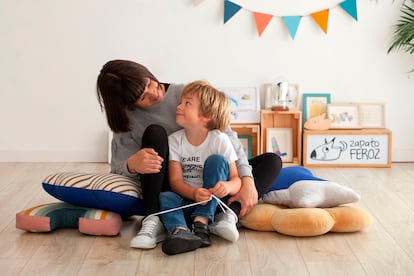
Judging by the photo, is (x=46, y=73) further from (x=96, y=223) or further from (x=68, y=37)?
(x=96, y=223)

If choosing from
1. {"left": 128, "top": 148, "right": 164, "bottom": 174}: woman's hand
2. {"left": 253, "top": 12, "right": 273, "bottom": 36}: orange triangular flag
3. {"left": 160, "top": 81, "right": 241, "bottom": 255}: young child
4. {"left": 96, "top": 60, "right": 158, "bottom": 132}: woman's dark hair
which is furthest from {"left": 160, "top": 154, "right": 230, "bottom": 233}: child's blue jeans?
{"left": 253, "top": 12, "right": 273, "bottom": 36}: orange triangular flag

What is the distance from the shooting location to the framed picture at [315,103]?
421cm

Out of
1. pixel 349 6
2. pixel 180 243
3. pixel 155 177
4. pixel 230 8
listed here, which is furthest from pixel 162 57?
pixel 180 243

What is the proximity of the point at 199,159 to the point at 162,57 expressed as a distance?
144 cm

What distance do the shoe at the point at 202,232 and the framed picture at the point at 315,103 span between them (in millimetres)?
1724

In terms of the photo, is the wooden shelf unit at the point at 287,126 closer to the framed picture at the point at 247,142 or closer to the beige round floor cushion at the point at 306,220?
the framed picture at the point at 247,142

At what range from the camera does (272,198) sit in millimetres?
2982

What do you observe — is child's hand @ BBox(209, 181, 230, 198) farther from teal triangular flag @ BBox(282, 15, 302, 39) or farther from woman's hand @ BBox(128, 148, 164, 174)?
teal triangular flag @ BBox(282, 15, 302, 39)

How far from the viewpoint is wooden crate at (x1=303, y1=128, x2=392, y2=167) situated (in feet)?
13.5

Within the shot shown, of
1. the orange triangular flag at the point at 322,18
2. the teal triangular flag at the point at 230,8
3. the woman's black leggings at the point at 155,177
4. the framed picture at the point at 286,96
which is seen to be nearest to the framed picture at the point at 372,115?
the framed picture at the point at 286,96

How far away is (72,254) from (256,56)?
1986 mm

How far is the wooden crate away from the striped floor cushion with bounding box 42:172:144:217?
1553mm

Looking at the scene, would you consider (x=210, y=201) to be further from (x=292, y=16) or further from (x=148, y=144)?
(x=292, y=16)

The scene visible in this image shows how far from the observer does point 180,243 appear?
2.51 metres
